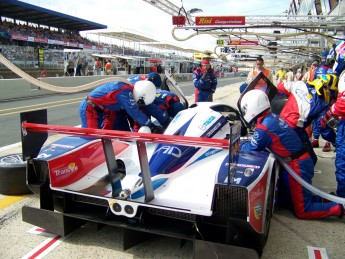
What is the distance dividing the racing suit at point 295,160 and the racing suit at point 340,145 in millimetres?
334

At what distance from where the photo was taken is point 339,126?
12.4ft

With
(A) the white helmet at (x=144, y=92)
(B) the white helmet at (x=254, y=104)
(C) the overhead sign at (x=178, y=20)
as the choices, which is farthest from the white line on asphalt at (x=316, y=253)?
(C) the overhead sign at (x=178, y=20)

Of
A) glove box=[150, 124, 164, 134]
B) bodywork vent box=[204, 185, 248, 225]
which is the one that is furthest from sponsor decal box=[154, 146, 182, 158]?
glove box=[150, 124, 164, 134]

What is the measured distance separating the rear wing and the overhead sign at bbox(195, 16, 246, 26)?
264 inches

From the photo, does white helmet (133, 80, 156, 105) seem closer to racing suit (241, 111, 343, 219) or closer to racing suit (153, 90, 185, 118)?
racing suit (153, 90, 185, 118)

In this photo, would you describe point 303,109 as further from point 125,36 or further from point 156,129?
point 125,36

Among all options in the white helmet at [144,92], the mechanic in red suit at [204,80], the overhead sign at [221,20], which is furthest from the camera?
the overhead sign at [221,20]

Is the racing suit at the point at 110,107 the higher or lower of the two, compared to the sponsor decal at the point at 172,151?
higher

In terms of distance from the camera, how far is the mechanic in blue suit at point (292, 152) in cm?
326

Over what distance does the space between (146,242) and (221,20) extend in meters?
7.10

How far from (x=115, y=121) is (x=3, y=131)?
3.84 m

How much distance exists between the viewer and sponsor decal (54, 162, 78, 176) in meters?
2.78

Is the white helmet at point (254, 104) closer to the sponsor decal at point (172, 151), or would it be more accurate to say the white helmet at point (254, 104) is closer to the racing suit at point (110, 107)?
the sponsor decal at point (172, 151)

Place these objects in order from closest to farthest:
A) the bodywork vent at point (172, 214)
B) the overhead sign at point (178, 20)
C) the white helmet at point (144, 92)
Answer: the bodywork vent at point (172, 214), the white helmet at point (144, 92), the overhead sign at point (178, 20)
